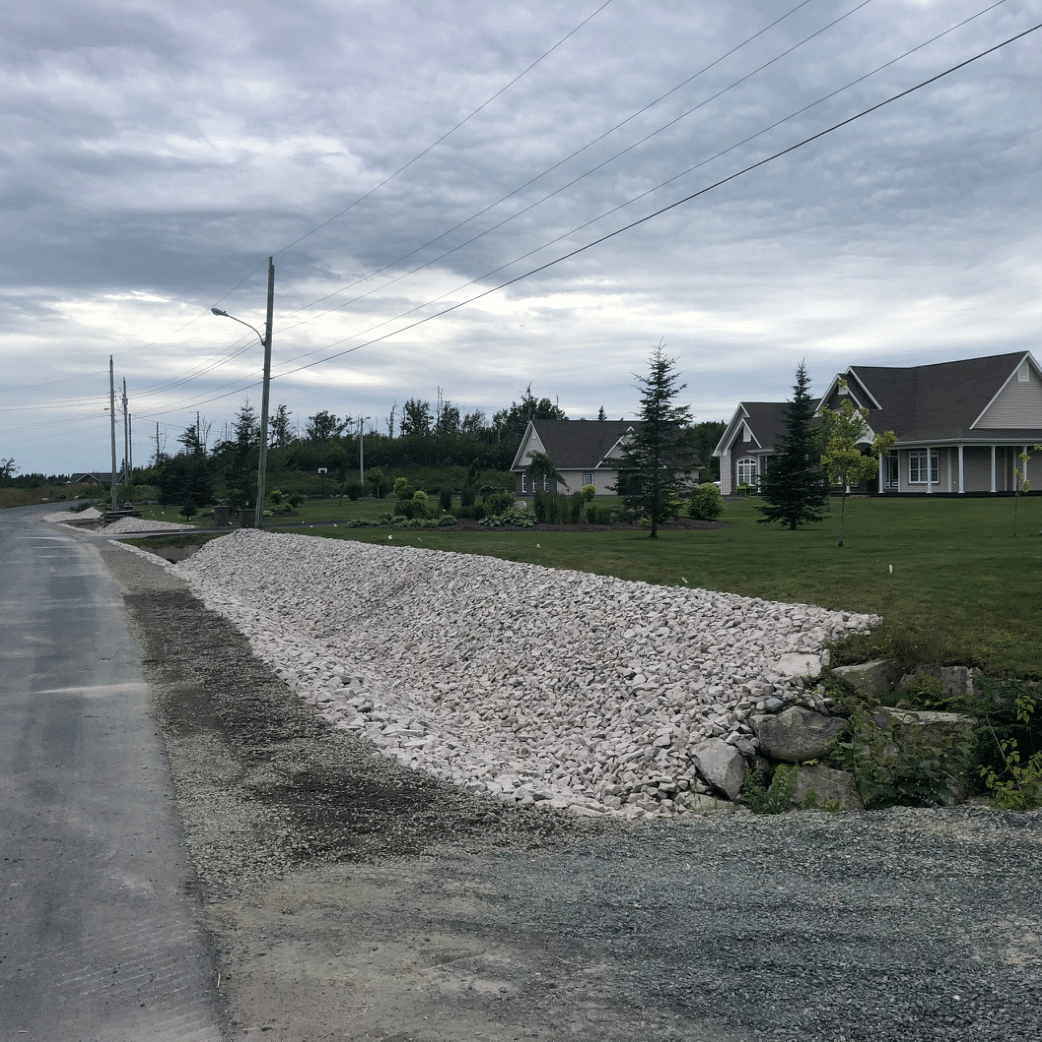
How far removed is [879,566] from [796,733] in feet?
21.4

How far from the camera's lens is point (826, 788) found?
7570 millimetres

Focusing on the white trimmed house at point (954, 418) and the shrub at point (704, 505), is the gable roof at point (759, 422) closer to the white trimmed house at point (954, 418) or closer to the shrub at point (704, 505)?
the white trimmed house at point (954, 418)

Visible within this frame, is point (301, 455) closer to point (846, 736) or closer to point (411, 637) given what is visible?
point (411, 637)

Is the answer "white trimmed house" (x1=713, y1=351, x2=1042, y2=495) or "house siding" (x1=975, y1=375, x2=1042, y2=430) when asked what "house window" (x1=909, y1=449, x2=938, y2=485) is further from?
"house siding" (x1=975, y1=375, x2=1042, y2=430)

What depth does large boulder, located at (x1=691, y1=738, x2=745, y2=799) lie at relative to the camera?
7770 mm

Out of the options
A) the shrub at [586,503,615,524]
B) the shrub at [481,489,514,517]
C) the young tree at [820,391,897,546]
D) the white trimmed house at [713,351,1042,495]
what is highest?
the white trimmed house at [713,351,1042,495]

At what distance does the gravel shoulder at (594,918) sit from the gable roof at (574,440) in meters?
51.2

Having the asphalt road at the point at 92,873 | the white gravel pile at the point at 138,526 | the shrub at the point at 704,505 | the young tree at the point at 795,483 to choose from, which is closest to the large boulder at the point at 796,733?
the asphalt road at the point at 92,873

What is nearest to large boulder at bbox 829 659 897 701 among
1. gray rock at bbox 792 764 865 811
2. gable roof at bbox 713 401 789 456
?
gray rock at bbox 792 764 865 811

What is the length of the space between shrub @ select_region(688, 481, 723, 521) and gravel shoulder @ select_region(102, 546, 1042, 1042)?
76.1ft

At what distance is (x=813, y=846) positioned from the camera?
18.8 ft

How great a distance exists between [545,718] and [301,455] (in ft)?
228

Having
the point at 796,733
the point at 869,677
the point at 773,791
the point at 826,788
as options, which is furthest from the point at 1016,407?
the point at 773,791

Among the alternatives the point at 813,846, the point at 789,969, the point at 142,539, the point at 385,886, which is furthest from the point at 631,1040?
the point at 142,539
